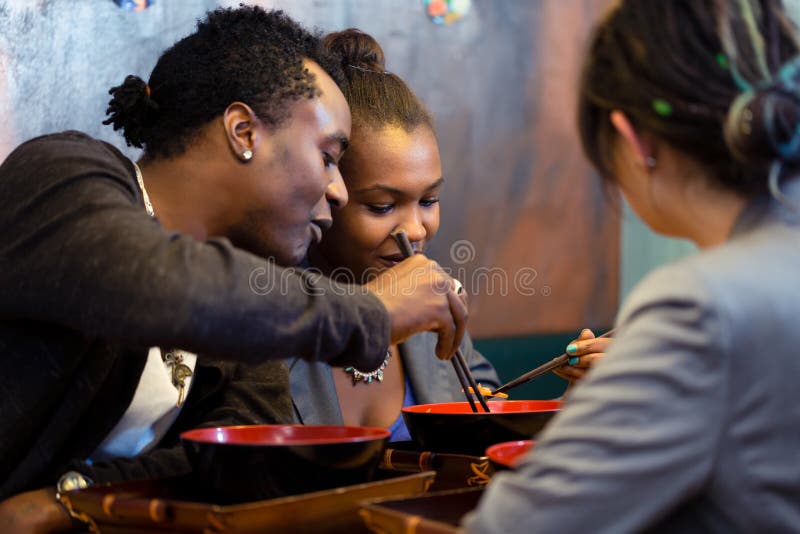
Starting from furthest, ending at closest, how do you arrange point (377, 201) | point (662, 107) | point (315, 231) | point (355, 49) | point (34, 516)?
1. point (355, 49)
2. point (377, 201)
3. point (315, 231)
4. point (34, 516)
5. point (662, 107)

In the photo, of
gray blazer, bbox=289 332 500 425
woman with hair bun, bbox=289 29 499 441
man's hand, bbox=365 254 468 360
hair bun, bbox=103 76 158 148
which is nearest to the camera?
man's hand, bbox=365 254 468 360

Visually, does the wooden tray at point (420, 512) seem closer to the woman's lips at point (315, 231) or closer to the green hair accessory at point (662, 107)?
the green hair accessory at point (662, 107)

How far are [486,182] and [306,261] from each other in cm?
103

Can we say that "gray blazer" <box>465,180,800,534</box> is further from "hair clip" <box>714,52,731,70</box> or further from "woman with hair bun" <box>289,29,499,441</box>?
"woman with hair bun" <box>289,29,499,441</box>

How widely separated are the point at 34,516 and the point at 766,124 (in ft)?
2.51

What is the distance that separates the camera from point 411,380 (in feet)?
5.10

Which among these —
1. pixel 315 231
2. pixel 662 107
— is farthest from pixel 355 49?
pixel 662 107

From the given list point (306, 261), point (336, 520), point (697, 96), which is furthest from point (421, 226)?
point (697, 96)

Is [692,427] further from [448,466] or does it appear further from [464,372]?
[464,372]

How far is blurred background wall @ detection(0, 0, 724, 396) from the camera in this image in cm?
232

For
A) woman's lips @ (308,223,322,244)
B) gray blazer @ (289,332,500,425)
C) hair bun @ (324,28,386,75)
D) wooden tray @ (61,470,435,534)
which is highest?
hair bun @ (324,28,386,75)

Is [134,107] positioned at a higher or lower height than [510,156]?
higher

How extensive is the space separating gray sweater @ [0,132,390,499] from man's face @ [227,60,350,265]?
8.4 inches

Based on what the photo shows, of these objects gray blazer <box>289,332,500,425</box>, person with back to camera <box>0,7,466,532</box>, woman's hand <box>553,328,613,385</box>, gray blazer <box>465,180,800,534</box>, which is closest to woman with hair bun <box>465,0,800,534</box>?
gray blazer <box>465,180,800,534</box>
